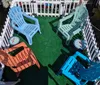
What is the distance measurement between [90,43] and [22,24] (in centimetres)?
300

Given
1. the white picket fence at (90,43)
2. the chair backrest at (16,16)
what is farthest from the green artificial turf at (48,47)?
the white picket fence at (90,43)

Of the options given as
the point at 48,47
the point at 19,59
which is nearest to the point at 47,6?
the point at 48,47

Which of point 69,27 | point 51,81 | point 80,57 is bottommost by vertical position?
point 51,81

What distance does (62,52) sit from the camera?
9.31 m

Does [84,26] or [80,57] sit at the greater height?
[84,26]

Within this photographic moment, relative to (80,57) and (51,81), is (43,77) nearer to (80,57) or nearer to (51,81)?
(51,81)

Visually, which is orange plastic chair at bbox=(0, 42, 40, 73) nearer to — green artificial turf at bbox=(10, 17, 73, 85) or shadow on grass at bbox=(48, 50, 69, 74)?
green artificial turf at bbox=(10, 17, 73, 85)

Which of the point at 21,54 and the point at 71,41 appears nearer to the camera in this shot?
the point at 21,54

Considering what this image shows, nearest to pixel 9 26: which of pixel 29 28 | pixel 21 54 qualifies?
pixel 29 28

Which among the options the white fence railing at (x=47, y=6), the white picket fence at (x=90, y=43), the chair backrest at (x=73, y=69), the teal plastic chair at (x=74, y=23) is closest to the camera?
the chair backrest at (x=73, y=69)

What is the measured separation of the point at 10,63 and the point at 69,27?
9.78ft

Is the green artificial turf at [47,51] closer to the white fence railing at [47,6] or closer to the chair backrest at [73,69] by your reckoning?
the white fence railing at [47,6]

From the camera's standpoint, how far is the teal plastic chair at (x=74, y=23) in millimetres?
9219

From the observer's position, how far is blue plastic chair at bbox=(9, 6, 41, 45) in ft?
30.4
